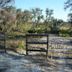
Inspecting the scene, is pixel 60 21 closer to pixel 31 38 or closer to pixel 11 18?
pixel 11 18

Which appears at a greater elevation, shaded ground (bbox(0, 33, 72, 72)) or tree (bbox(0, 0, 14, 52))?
tree (bbox(0, 0, 14, 52))

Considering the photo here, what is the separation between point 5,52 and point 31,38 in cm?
152

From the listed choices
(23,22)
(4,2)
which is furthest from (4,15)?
(23,22)

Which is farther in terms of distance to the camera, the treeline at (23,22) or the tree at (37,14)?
the tree at (37,14)

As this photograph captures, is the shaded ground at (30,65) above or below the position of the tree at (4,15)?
below

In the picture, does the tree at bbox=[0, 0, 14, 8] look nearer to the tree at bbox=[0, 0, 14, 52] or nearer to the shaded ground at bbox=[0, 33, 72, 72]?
the tree at bbox=[0, 0, 14, 52]

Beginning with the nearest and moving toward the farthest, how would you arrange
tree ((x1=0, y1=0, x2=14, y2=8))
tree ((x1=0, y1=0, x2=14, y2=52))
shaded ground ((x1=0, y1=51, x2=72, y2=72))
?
1. shaded ground ((x1=0, y1=51, x2=72, y2=72))
2. tree ((x1=0, y1=0, x2=14, y2=52))
3. tree ((x1=0, y1=0, x2=14, y2=8))

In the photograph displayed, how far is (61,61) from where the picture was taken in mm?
10039

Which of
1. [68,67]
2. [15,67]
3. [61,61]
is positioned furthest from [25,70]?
[61,61]

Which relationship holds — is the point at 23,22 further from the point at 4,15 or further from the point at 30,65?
the point at 30,65

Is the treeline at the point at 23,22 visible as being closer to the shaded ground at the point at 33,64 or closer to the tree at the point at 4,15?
the tree at the point at 4,15

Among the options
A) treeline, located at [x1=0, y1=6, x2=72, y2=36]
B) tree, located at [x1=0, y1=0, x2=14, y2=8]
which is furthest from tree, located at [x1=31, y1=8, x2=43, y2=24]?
tree, located at [x1=0, y1=0, x2=14, y2=8]

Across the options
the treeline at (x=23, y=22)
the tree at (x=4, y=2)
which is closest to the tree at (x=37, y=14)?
the treeline at (x=23, y=22)

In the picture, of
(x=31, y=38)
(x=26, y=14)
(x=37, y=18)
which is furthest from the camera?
(x=37, y=18)
